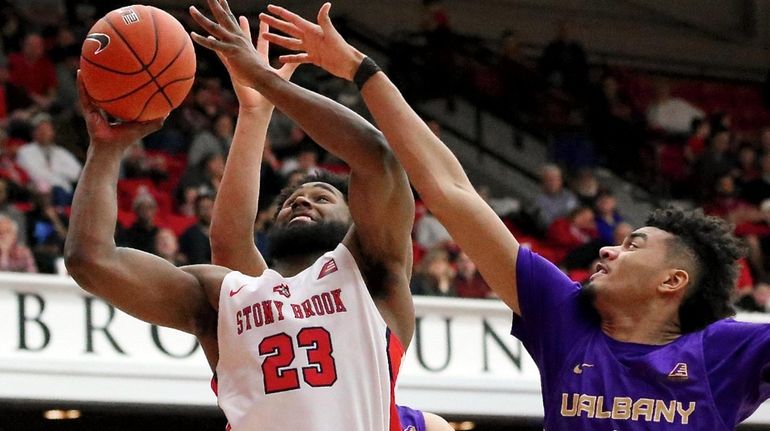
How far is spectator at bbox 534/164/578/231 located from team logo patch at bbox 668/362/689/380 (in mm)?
8466

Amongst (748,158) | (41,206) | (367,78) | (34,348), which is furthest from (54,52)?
(367,78)

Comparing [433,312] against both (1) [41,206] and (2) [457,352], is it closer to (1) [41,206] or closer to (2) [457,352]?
(2) [457,352]

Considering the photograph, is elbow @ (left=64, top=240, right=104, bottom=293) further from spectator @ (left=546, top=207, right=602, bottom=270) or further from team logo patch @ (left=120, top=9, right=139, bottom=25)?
spectator @ (left=546, top=207, right=602, bottom=270)

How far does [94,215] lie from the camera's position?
11.7ft

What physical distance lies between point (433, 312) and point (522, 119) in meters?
5.83

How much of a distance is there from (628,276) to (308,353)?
2.94 feet

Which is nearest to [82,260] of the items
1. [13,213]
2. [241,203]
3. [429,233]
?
[241,203]

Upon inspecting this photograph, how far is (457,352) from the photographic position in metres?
9.54

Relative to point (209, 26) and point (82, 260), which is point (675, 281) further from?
point (82, 260)

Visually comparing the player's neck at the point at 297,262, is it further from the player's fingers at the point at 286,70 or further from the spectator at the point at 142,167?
the spectator at the point at 142,167

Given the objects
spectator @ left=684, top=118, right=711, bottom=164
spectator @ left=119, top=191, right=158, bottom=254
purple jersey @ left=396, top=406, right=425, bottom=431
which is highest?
spectator @ left=684, top=118, right=711, bottom=164

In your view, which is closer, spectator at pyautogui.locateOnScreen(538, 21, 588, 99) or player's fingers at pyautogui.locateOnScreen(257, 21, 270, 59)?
player's fingers at pyautogui.locateOnScreen(257, 21, 270, 59)

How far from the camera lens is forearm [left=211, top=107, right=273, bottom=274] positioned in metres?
4.28

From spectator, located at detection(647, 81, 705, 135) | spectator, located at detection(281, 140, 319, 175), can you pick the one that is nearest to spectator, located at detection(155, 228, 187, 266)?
spectator, located at detection(281, 140, 319, 175)
